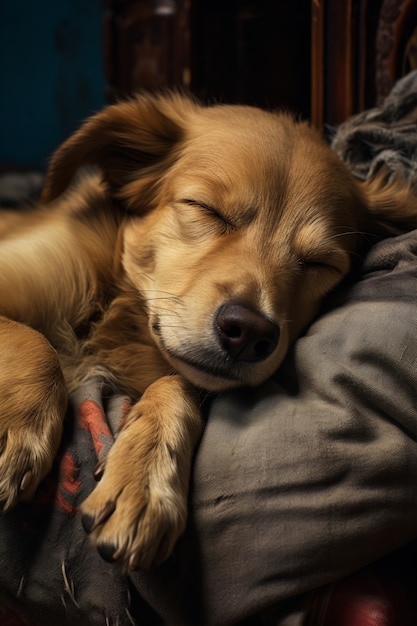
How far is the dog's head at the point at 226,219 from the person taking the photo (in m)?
1.11

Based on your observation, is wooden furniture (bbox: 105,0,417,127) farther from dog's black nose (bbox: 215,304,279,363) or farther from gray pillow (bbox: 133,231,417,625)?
gray pillow (bbox: 133,231,417,625)

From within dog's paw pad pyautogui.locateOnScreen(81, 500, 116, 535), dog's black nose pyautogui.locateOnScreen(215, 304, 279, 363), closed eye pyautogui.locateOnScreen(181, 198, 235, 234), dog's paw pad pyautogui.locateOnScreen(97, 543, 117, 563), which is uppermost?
closed eye pyautogui.locateOnScreen(181, 198, 235, 234)

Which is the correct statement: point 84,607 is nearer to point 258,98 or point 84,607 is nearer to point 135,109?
point 135,109

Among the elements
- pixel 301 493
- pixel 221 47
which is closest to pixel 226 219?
pixel 301 493

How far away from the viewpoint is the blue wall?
4.62m

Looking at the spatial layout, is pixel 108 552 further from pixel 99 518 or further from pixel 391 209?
pixel 391 209

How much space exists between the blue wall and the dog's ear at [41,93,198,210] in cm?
320

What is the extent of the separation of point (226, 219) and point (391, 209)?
0.50m

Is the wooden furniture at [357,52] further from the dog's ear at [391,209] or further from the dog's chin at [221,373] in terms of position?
the dog's chin at [221,373]

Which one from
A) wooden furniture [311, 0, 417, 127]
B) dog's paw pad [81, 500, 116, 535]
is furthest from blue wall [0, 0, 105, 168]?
dog's paw pad [81, 500, 116, 535]

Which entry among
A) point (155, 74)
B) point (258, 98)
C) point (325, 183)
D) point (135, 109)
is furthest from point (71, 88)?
point (325, 183)

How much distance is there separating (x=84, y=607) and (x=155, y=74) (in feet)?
9.59

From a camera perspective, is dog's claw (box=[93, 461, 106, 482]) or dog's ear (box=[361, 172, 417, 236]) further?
dog's ear (box=[361, 172, 417, 236])

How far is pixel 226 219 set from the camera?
1.30m
